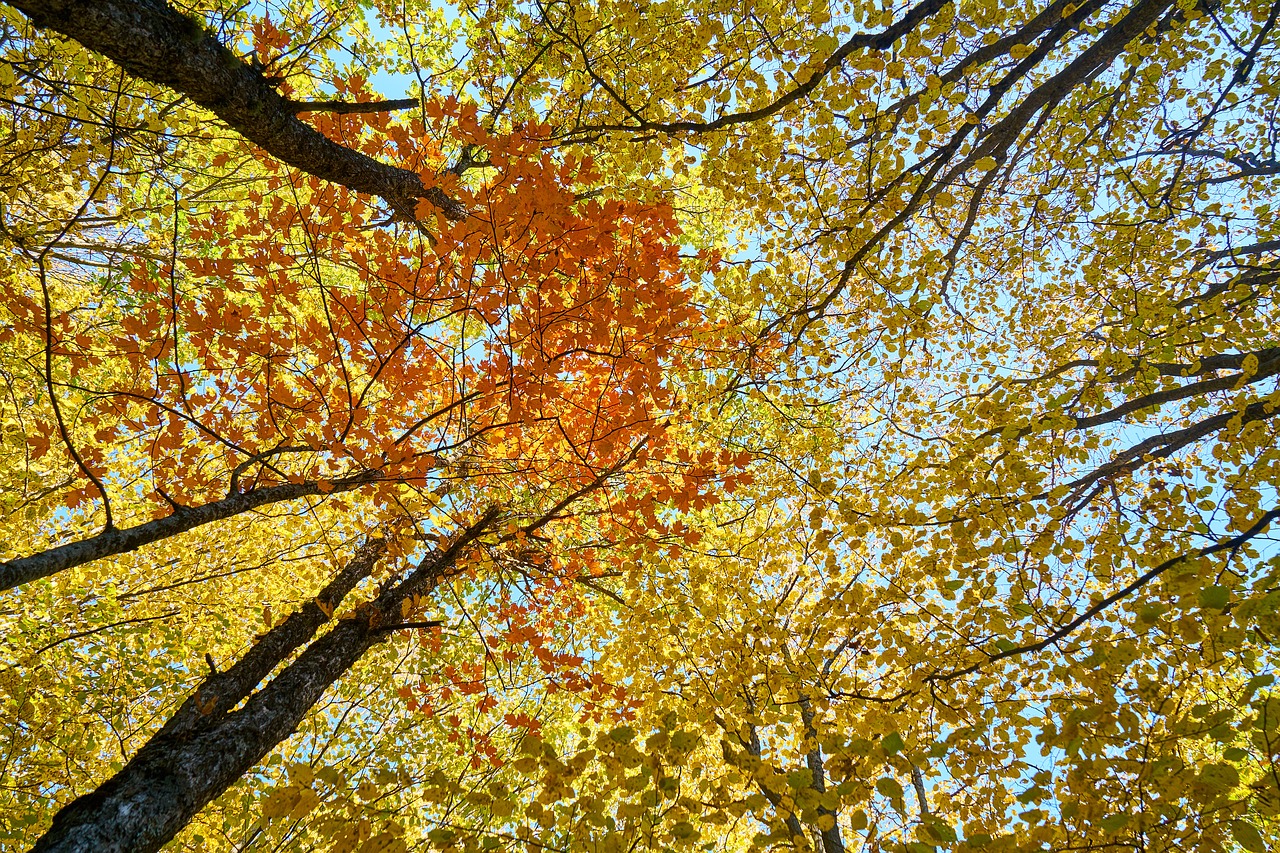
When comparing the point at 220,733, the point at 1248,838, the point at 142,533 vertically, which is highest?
the point at 142,533

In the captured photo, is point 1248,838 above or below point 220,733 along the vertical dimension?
below

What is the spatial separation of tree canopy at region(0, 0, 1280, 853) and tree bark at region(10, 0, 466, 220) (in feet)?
0.07

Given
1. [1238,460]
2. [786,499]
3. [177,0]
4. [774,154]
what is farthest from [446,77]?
[1238,460]

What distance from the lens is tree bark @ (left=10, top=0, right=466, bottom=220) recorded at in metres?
2.51

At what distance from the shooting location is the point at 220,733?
3.69 m

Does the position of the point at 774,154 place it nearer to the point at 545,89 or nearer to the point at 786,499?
the point at 545,89

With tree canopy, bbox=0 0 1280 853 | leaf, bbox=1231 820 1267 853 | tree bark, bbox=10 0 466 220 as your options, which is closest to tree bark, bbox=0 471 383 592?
tree canopy, bbox=0 0 1280 853

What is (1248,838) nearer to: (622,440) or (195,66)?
(622,440)

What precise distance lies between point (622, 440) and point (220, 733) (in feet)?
11.5

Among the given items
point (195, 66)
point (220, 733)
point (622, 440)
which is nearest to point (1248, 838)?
point (622, 440)

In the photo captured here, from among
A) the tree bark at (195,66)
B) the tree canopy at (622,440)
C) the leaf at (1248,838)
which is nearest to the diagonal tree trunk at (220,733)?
the tree canopy at (622,440)

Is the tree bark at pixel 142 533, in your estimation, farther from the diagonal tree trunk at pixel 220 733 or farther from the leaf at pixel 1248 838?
the leaf at pixel 1248 838

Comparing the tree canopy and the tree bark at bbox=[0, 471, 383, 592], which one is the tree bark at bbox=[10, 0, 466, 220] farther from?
the tree bark at bbox=[0, 471, 383, 592]

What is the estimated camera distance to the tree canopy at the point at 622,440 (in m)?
2.71
